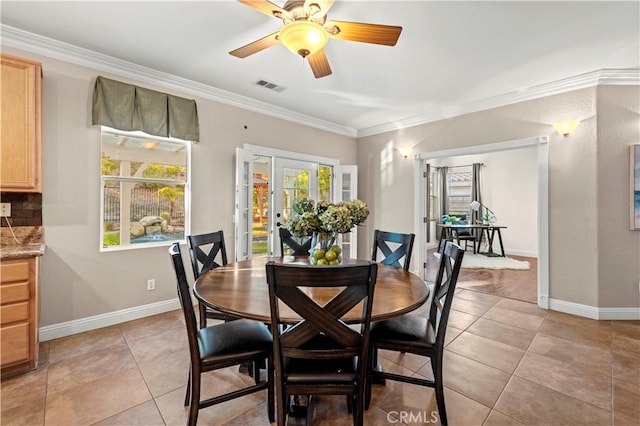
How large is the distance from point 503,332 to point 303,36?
3201 millimetres

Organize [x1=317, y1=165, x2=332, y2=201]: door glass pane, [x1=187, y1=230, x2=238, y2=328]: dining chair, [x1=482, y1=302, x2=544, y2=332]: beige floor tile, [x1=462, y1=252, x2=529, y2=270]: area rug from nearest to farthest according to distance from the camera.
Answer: [x1=187, y1=230, x2=238, y2=328]: dining chair < [x1=482, y1=302, x2=544, y2=332]: beige floor tile < [x1=317, y1=165, x2=332, y2=201]: door glass pane < [x1=462, y1=252, x2=529, y2=270]: area rug

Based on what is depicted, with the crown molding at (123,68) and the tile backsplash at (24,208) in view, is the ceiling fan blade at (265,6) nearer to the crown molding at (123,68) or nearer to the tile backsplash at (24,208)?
the crown molding at (123,68)

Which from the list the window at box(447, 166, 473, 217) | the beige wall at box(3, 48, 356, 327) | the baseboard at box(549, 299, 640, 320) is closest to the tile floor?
the baseboard at box(549, 299, 640, 320)

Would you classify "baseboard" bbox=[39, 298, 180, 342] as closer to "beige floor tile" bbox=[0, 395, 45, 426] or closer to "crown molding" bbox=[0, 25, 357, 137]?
"beige floor tile" bbox=[0, 395, 45, 426]

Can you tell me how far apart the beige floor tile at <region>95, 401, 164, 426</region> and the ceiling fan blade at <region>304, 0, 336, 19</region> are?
2.62 metres

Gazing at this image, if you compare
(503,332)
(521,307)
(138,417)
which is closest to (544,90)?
(521,307)

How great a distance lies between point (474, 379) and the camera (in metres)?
2.12

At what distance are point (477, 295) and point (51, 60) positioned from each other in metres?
5.50

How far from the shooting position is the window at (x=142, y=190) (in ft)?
10.1

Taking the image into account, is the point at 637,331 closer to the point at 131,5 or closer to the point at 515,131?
the point at 515,131

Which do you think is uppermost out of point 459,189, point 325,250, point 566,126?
point 566,126

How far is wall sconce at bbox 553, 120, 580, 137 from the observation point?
11.0 ft

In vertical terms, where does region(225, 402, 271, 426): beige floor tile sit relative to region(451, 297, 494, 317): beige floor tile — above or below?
below

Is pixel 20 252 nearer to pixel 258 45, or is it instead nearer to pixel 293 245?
pixel 293 245
